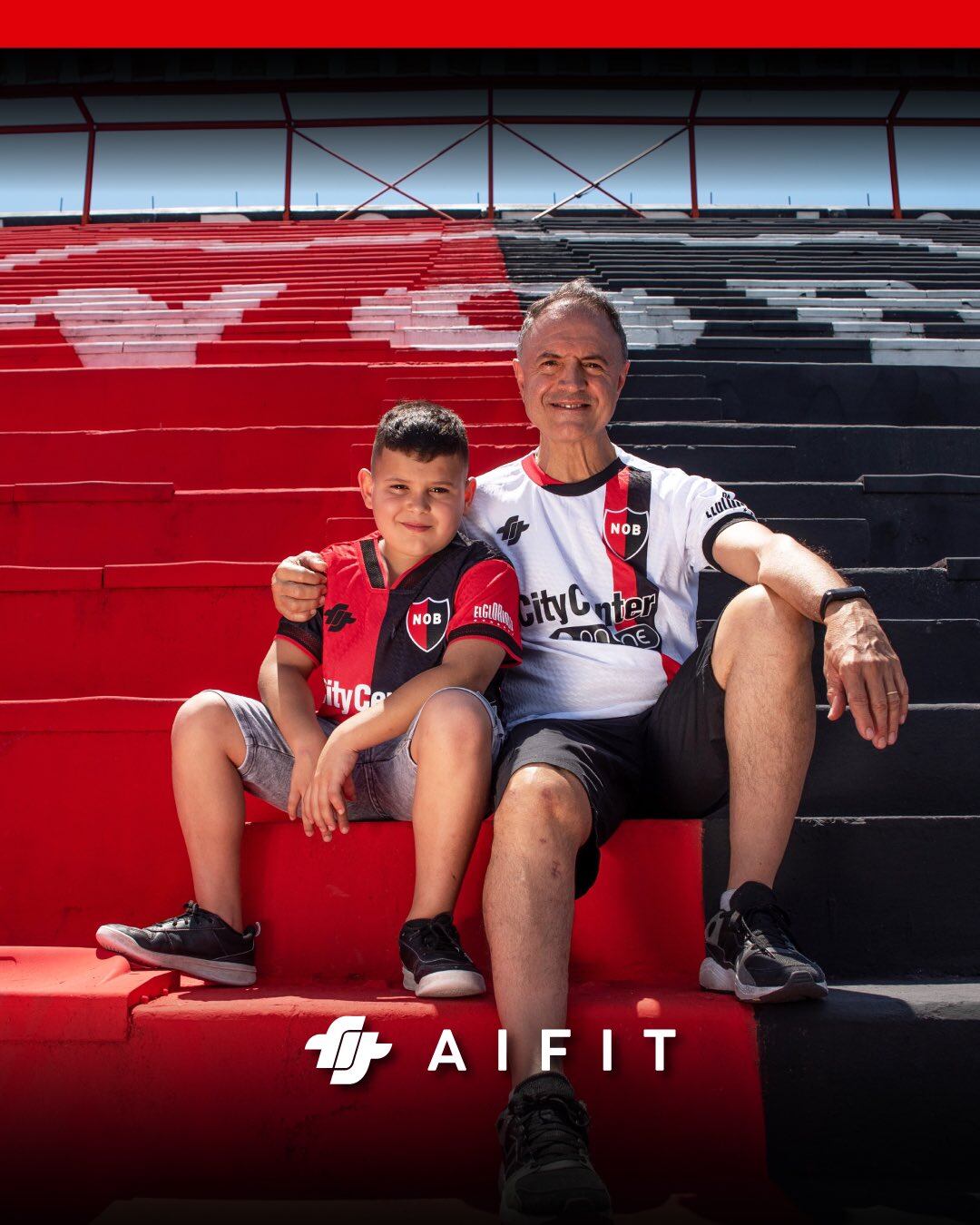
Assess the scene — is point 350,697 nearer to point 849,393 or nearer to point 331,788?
point 331,788

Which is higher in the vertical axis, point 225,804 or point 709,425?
point 709,425

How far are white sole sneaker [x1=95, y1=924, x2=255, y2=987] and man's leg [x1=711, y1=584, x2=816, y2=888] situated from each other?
1.88 ft

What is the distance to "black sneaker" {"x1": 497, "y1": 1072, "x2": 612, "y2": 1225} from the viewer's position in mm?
879

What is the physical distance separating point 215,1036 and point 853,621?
79cm

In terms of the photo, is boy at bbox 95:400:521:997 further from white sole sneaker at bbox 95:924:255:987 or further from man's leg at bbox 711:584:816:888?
man's leg at bbox 711:584:816:888

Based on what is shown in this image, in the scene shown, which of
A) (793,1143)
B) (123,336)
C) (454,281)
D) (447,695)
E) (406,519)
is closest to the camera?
(793,1143)

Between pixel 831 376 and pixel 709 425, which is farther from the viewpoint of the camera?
pixel 831 376

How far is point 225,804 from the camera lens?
1.28m

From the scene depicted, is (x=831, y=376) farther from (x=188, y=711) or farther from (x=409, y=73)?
(x=409, y=73)

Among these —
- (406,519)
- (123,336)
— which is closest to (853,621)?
(406,519)

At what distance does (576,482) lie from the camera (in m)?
1.54

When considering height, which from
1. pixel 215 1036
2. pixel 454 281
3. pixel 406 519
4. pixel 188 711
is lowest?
pixel 215 1036

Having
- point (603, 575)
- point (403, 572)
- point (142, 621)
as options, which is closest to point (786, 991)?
point (603, 575)

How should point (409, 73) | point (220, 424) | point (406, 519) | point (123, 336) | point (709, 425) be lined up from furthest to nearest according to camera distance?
point (409, 73), point (123, 336), point (220, 424), point (709, 425), point (406, 519)
